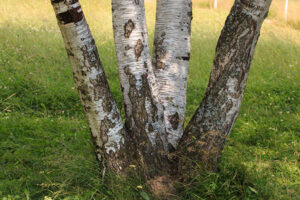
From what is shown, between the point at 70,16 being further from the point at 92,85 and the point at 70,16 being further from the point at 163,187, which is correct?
the point at 163,187

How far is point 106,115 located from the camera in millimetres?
3289

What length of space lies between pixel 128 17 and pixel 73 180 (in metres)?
1.71

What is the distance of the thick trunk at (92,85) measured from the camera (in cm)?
300

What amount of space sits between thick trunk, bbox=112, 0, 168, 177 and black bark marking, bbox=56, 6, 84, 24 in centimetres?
41

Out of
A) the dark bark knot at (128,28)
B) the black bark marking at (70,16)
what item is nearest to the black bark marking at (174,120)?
the dark bark knot at (128,28)

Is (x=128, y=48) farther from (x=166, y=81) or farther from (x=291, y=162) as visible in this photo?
(x=291, y=162)

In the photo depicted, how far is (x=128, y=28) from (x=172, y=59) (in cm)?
70

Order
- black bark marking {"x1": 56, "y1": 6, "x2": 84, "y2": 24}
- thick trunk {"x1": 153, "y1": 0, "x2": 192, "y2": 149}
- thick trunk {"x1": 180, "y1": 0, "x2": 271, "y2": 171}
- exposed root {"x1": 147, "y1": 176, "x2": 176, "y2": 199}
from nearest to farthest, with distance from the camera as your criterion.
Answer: black bark marking {"x1": 56, "y1": 6, "x2": 84, "y2": 24} → thick trunk {"x1": 180, "y1": 0, "x2": 271, "y2": 171} → exposed root {"x1": 147, "y1": 176, "x2": 176, "y2": 199} → thick trunk {"x1": 153, "y1": 0, "x2": 192, "y2": 149}

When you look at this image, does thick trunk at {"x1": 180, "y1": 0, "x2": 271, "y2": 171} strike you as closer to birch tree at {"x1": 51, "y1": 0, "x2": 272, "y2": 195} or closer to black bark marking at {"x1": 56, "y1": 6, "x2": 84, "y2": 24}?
birch tree at {"x1": 51, "y1": 0, "x2": 272, "y2": 195}

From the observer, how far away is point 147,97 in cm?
333

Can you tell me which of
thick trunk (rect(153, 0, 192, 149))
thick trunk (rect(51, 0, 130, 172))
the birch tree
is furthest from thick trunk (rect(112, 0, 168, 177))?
thick trunk (rect(153, 0, 192, 149))

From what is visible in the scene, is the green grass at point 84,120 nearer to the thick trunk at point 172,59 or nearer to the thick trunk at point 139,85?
the thick trunk at point 139,85

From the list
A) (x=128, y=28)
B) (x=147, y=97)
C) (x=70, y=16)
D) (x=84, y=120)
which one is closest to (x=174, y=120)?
(x=147, y=97)

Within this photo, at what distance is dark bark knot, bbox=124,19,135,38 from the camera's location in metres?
3.22
